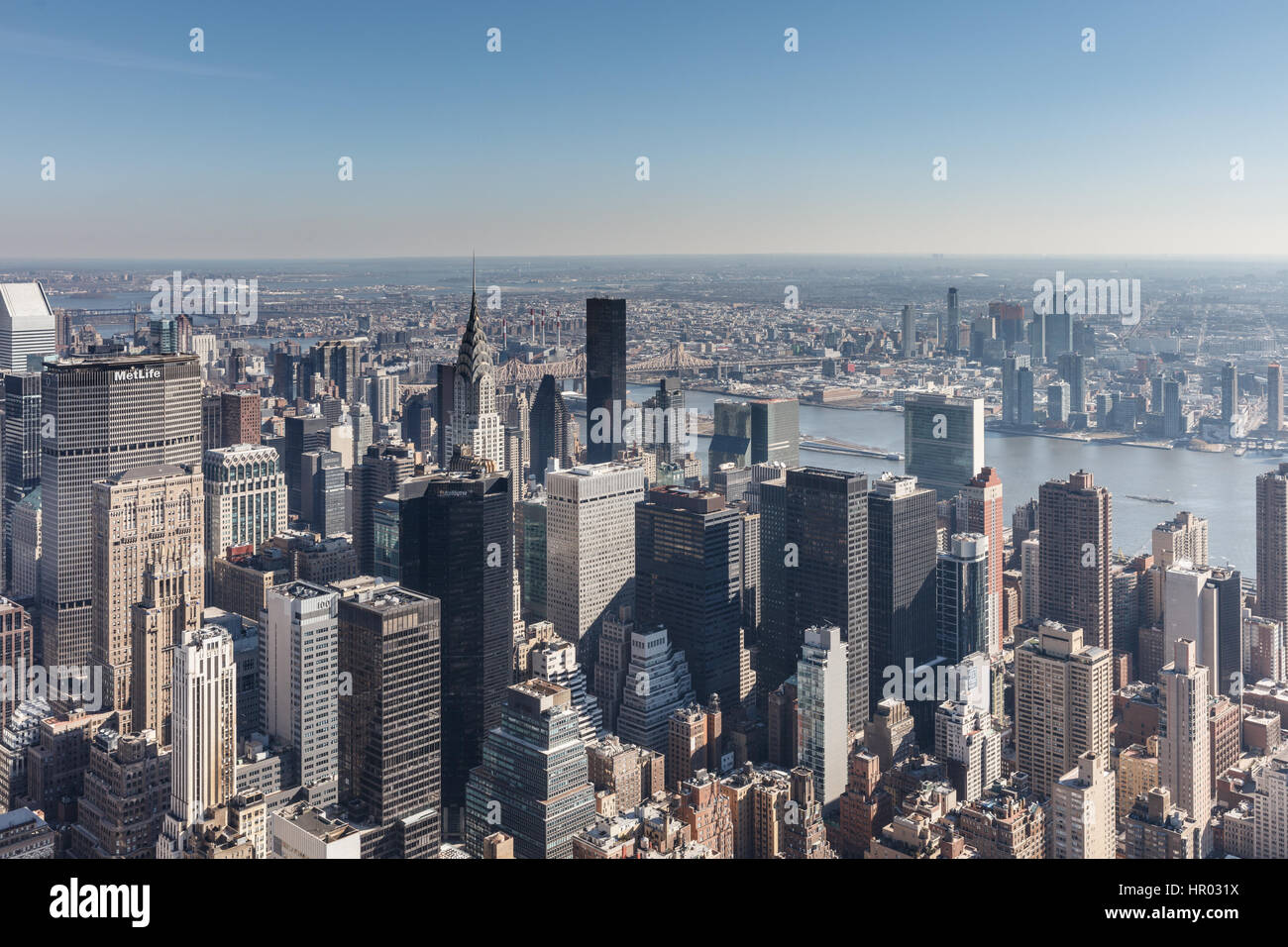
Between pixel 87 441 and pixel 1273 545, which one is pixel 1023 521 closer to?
pixel 1273 545

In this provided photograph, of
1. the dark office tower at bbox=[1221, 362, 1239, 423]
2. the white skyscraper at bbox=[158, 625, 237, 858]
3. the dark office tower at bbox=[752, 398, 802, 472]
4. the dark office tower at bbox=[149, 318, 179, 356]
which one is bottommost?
the white skyscraper at bbox=[158, 625, 237, 858]

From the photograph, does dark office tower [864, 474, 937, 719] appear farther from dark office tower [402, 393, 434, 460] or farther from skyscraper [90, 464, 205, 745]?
dark office tower [402, 393, 434, 460]

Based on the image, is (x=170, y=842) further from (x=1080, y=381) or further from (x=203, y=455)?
(x=1080, y=381)

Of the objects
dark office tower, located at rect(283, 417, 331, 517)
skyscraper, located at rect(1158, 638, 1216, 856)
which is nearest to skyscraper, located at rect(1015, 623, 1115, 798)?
skyscraper, located at rect(1158, 638, 1216, 856)

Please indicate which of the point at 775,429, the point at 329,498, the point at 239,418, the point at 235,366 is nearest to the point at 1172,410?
the point at 775,429
